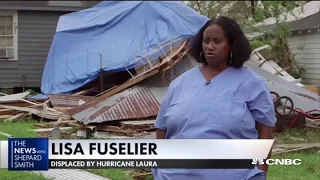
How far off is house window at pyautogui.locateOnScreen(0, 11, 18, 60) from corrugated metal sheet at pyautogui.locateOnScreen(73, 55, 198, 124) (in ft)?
8.64

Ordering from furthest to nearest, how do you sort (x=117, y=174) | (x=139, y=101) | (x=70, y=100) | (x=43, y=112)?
(x=139, y=101) → (x=70, y=100) → (x=43, y=112) → (x=117, y=174)

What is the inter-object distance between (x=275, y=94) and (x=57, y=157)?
18.8 feet

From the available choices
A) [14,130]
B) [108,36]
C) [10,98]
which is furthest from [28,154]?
[108,36]

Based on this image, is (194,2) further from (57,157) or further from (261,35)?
(57,157)

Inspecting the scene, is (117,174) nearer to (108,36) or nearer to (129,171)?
(129,171)

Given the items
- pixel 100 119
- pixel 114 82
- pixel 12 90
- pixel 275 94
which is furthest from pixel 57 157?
pixel 275 94

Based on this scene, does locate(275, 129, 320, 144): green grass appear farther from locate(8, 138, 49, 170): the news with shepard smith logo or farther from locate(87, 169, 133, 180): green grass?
locate(8, 138, 49, 170): the news with shepard smith logo

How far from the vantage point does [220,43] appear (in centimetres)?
274

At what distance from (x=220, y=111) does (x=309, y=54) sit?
7047 millimetres

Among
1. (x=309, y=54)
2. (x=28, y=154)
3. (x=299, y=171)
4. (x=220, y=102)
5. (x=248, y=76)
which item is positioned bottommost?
(x=299, y=171)

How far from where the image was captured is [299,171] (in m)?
5.18

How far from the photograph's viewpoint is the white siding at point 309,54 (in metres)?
8.70

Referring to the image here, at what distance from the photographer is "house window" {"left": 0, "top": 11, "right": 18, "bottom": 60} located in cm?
403

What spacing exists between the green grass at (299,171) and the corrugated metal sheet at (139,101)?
184 cm
